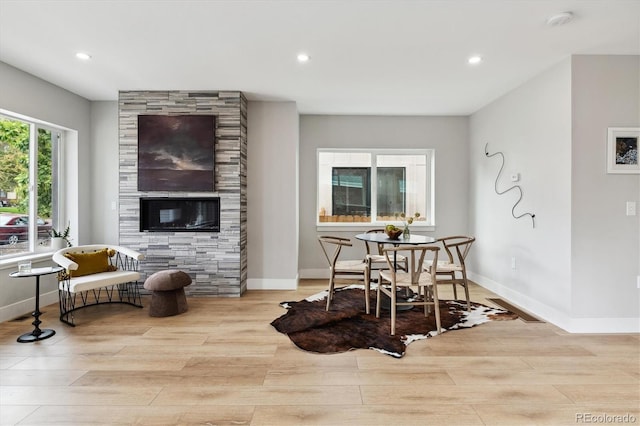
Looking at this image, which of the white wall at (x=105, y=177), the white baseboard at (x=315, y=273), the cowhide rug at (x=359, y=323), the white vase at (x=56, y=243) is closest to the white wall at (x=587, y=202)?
the cowhide rug at (x=359, y=323)

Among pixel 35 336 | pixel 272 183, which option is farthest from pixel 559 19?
pixel 35 336

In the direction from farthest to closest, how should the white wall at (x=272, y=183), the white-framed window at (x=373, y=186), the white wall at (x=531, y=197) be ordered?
1. the white-framed window at (x=373, y=186)
2. the white wall at (x=272, y=183)
3. the white wall at (x=531, y=197)

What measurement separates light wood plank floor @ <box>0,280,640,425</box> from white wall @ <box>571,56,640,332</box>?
29 cm

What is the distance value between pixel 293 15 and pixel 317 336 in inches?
106

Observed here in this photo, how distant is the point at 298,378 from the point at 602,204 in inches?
126

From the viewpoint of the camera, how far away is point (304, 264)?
548 cm

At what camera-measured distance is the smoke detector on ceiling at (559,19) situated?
253 centimetres

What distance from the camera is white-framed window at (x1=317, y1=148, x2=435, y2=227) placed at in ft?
18.3

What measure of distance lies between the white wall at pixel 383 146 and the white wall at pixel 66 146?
121 inches

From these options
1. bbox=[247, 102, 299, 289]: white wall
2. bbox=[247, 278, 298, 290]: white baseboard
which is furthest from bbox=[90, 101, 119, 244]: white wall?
bbox=[247, 278, 298, 290]: white baseboard

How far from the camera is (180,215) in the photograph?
14.7ft

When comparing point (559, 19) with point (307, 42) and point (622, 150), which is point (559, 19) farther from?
point (307, 42)

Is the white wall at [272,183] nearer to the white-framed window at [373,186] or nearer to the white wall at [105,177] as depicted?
the white-framed window at [373,186]

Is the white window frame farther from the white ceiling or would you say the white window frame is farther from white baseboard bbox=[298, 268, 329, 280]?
white baseboard bbox=[298, 268, 329, 280]
